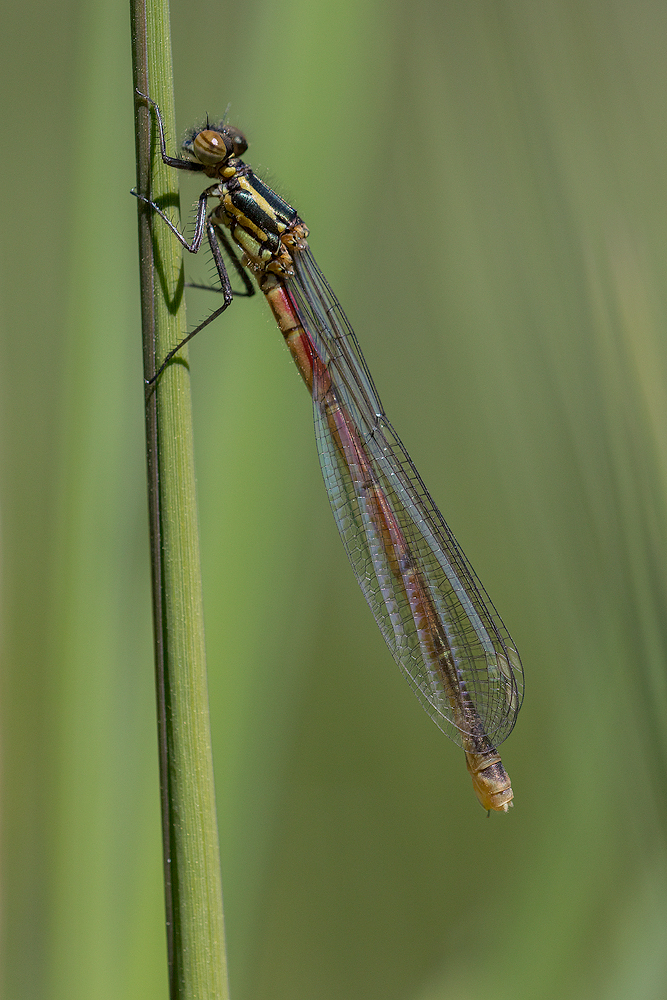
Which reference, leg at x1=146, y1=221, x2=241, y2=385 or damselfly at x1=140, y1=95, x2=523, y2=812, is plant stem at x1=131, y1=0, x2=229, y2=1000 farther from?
damselfly at x1=140, y1=95, x2=523, y2=812

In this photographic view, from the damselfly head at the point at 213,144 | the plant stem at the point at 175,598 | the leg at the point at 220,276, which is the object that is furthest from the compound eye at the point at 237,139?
the plant stem at the point at 175,598

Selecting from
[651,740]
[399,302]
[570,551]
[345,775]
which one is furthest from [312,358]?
[651,740]

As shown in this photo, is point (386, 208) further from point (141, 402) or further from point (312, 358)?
point (141, 402)

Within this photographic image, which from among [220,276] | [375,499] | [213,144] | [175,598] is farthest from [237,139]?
[175,598]

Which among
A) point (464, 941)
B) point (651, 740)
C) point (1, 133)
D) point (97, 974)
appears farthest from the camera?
point (1, 133)

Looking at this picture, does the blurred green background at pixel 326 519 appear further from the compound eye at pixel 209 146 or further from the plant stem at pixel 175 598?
the plant stem at pixel 175 598

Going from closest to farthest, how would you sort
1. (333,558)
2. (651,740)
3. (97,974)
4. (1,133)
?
(97,974) → (651,740) → (1,133) → (333,558)
